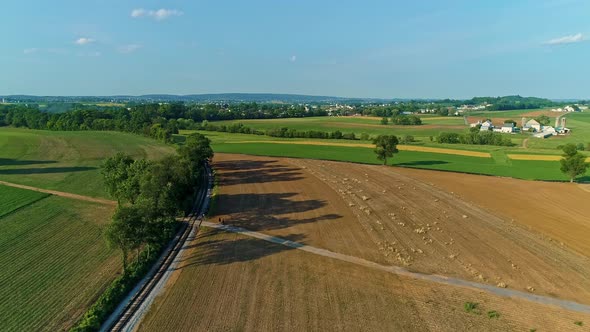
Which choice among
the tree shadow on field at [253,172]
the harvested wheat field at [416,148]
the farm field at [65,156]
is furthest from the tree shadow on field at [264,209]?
the harvested wheat field at [416,148]

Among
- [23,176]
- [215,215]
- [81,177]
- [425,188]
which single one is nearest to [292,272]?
[215,215]

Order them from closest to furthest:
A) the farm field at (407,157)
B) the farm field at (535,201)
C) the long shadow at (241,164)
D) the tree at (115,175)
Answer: the farm field at (535,201) → the tree at (115,175) → the farm field at (407,157) → the long shadow at (241,164)

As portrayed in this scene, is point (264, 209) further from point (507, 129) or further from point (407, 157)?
point (507, 129)

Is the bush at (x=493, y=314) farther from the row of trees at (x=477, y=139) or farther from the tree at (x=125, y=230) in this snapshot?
the row of trees at (x=477, y=139)

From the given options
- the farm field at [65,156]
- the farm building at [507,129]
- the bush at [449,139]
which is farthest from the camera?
the farm building at [507,129]

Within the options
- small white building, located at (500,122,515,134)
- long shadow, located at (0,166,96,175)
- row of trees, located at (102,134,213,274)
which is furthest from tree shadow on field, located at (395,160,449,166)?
small white building, located at (500,122,515,134)

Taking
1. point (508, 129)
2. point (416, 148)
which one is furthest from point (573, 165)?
point (508, 129)
